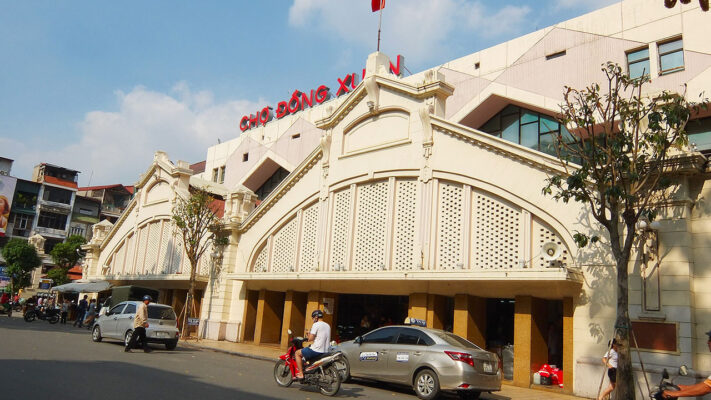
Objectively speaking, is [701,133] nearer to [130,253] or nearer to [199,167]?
[130,253]

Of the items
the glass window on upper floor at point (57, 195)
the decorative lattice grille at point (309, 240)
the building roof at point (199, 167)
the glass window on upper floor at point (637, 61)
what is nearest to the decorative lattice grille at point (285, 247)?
the decorative lattice grille at point (309, 240)

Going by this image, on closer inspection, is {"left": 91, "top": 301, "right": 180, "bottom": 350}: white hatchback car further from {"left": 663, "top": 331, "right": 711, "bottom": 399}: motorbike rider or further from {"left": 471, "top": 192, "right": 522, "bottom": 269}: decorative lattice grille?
{"left": 663, "top": 331, "right": 711, "bottom": 399}: motorbike rider

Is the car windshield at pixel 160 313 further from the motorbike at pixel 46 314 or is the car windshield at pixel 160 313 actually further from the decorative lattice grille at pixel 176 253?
the motorbike at pixel 46 314

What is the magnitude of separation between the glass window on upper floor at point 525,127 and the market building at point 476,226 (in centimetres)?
9

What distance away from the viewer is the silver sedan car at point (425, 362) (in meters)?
11.1

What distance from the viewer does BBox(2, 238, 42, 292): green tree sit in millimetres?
44125

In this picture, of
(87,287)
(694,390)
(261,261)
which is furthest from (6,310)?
(694,390)

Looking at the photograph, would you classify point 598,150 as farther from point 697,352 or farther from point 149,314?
point 149,314

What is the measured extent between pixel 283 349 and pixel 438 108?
11.0 meters

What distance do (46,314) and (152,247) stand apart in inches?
259

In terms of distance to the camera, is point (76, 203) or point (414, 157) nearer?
point (414, 157)

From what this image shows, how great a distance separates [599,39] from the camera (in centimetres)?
2212

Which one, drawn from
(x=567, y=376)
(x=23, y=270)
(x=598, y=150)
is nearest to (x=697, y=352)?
(x=567, y=376)

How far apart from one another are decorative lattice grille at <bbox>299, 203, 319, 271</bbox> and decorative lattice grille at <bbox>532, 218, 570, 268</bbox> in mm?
8760
